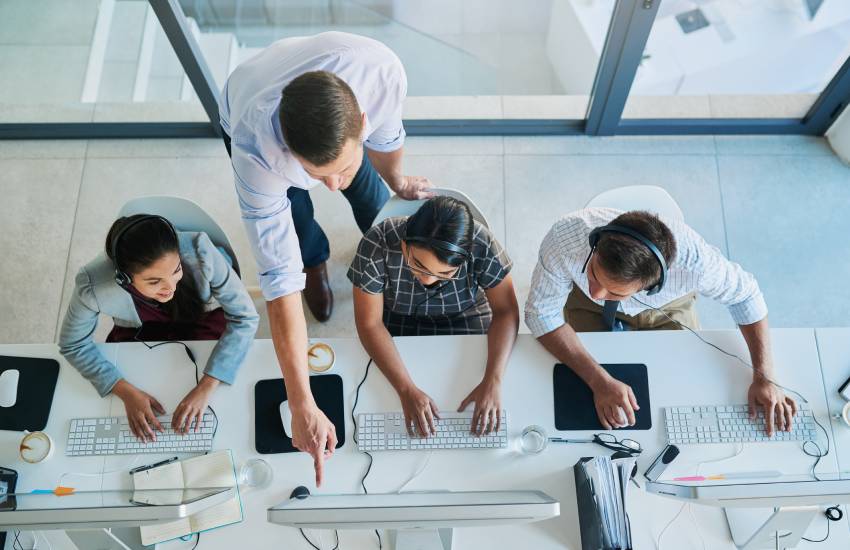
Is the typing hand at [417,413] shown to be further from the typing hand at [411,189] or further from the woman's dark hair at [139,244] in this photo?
the woman's dark hair at [139,244]

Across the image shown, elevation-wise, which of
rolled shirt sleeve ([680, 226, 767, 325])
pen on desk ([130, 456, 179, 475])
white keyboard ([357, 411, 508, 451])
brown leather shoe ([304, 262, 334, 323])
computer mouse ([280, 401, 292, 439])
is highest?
rolled shirt sleeve ([680, 226, 767, 325])

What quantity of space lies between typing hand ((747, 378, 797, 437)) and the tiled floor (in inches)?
37.7

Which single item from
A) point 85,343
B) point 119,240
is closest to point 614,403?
point 119,240

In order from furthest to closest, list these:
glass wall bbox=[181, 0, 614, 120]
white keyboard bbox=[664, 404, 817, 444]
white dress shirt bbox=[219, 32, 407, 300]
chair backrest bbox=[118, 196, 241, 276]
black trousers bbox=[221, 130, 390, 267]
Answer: glass wall bbox=[181, 0, 614, 120], black trousers bbox=[221, 130, 390, 267], chair backrest bbox=[118, 196, 241, 276], white keyboard bbox=[664, 404, 817, 444], white dress shirt bbox=[219, 32, 407, 300]

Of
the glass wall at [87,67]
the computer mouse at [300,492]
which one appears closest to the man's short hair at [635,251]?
the computer mouse at [300,492]

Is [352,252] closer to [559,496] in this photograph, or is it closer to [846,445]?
[559,496]

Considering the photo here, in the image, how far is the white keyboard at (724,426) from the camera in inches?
73.8

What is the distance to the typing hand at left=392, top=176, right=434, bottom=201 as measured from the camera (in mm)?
2076

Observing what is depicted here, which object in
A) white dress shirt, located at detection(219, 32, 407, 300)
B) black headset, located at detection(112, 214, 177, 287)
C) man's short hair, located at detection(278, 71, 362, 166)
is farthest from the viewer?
black headset, located at detection(112, 214, 177, 287)

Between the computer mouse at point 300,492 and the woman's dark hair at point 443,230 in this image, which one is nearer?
the woman's dark hair at point 443,230

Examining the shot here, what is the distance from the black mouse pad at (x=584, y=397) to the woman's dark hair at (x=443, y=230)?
19.4 inches

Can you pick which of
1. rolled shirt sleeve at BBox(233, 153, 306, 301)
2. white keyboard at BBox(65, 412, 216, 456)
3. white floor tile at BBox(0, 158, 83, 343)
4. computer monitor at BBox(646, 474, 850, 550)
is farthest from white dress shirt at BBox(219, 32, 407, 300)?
white floor tile at BBox(0, 158, 83, 343)

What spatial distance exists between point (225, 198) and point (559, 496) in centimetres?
198

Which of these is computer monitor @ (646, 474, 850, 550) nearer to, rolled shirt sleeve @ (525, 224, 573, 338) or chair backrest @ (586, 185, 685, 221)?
rolled shirt sleeve @ (525, 224, 573, 338)
